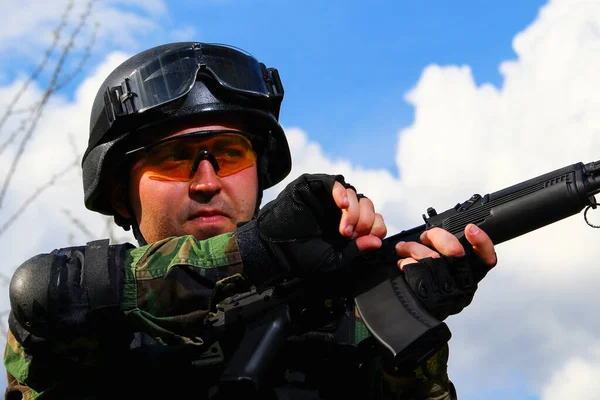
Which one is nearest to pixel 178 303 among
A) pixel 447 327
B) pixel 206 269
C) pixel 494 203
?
pixel 206 269

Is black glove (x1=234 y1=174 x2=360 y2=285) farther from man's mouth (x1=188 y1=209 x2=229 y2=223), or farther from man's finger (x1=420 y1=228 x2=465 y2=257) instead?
man's mouth (x1=188 y1=209 x2=229 y2=223)

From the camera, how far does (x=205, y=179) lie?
504cm

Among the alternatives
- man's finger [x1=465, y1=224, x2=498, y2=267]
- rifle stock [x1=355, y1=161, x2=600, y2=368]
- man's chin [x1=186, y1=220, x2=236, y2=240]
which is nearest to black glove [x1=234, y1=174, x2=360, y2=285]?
rifle stock [x1=355, y1=161, x2=600, y2=368]

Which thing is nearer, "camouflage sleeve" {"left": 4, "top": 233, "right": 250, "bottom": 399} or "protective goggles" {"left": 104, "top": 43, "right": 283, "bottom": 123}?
"camouflage sleeve" {"left": 4, "top": 233, "right": 250, "bottom": 399}

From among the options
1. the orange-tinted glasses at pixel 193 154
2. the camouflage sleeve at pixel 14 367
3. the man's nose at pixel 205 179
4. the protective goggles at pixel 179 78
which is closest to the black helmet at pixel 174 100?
the protective goggles at pixel 179 78

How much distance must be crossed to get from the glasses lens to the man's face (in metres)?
0.03

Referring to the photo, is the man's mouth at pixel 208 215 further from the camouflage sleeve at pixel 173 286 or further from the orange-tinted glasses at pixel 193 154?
the camouflage sleeve at pixel 173 286

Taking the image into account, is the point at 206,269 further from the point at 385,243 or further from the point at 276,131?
the point at 276,131

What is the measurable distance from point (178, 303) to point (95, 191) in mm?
1885

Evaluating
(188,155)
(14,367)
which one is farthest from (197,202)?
(14,367)

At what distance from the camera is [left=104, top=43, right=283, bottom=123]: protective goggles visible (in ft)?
17.7

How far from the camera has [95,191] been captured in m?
5.68

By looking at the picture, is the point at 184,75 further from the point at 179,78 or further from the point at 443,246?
the point at 443,246

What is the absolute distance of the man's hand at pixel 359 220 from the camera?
12.6ft
